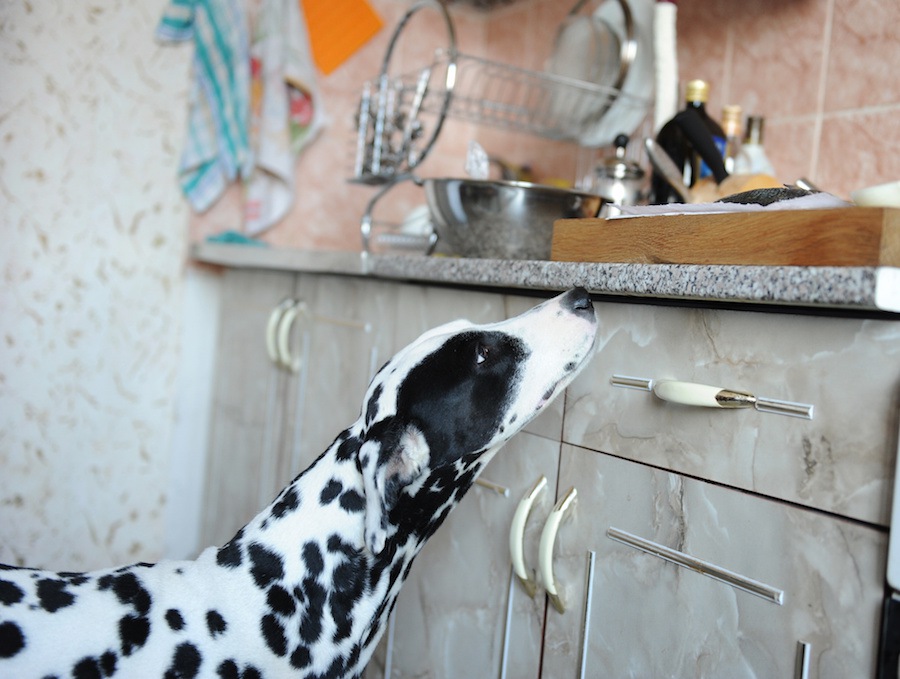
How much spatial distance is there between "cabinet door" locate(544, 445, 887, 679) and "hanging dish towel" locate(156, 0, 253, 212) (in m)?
1.71

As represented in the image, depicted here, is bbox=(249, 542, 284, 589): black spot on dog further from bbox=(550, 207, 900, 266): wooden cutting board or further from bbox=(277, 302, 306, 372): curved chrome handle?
bbox=(277, 302, 306, 372): curved chrome handle

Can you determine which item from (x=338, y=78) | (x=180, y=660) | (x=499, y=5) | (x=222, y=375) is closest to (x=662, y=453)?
(x=180, y=660)

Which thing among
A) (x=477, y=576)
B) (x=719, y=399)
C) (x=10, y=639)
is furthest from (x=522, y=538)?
(x=10, y=639)

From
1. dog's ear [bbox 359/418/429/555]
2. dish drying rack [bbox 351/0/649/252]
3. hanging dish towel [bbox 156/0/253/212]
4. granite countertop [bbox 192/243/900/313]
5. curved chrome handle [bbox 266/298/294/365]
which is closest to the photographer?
granite countertop [bbox 192/243/900/313]

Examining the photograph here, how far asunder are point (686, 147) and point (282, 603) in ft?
3.87

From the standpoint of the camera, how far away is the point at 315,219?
8.97 feet

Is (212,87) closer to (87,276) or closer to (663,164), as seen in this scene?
(87,276)

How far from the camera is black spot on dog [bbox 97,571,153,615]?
109 cm

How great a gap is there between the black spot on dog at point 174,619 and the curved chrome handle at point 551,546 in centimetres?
51

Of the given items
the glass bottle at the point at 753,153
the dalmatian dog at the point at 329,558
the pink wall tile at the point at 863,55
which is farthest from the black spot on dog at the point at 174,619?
A: the pink wall tile at the point at 863,55

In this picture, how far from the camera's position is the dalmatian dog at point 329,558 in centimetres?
104

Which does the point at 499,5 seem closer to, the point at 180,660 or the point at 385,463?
the point at 385,463

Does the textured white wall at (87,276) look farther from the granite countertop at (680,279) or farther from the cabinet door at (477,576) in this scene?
the cabinet door at (477,576)

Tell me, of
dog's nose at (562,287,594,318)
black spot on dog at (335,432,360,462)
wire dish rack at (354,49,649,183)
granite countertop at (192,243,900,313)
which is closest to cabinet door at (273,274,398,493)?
granite countertop at (192,243,900,313)
